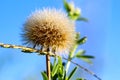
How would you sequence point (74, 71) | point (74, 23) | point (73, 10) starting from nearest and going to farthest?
1. point (73, 10)
2. point (74, 23)
3. point (74, 71)

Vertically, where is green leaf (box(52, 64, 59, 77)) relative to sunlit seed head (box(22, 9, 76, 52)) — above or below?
below

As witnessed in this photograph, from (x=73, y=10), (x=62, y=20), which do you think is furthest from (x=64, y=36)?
(x=73, y=10)

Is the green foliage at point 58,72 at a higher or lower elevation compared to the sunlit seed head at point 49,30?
lower

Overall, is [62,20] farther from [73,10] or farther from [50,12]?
[73,10]

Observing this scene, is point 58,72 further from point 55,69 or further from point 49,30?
point 49,30

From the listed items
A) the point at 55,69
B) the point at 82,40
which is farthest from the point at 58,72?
the point at 82,40

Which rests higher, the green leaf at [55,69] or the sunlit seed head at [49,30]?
the sunlit seed head at [49,30]

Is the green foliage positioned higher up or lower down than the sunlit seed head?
lower down

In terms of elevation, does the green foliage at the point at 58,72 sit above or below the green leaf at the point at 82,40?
below
